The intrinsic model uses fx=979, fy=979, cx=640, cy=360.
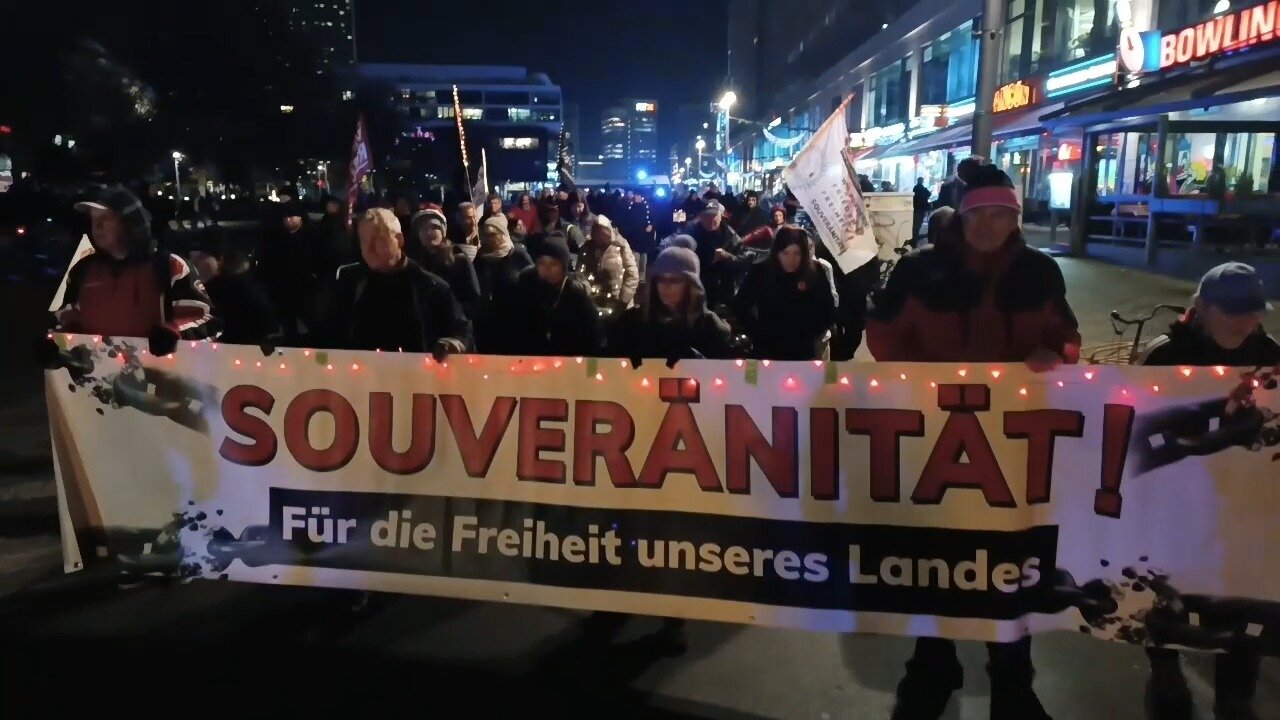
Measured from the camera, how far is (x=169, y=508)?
13.3ft

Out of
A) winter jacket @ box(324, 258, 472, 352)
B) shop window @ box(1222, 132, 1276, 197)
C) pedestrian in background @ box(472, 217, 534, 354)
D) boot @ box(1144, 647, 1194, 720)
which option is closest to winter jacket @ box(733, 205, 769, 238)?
pedestrian in background @ box(472, 217, 534, 354)

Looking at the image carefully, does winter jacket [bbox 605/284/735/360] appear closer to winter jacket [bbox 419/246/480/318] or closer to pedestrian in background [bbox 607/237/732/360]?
pedestrian in background [bbox 607/237/732/360]

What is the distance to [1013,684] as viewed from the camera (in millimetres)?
3680

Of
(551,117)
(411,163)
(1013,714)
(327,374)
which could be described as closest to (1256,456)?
(1013,714)

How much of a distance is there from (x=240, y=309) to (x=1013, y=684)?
5327 millimetres

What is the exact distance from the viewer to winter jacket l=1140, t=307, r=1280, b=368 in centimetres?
359

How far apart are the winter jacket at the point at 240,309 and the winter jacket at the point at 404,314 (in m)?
2.16

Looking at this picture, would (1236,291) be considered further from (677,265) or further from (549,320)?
(549,320)

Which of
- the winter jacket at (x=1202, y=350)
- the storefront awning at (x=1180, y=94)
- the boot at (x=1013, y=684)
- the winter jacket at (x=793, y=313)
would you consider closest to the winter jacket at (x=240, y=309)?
the winter jacket at (x=793, y=313)

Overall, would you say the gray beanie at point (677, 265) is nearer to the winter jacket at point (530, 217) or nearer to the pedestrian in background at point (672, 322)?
the pedestrian in background at point (672, 322)

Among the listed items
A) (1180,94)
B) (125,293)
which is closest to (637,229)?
(1180,94)

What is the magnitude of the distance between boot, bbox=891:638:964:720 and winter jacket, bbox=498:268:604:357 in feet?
7.35

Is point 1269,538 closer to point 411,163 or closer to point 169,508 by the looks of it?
point 169,508

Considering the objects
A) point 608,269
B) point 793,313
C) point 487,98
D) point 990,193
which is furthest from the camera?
point 487,98
